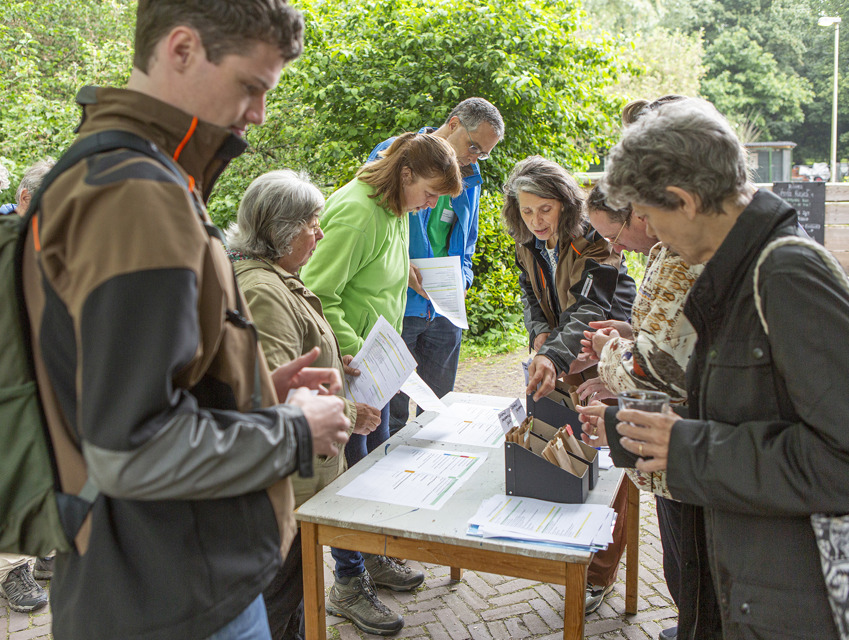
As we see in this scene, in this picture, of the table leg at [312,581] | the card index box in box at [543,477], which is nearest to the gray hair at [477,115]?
the card index box in box at [543,477]

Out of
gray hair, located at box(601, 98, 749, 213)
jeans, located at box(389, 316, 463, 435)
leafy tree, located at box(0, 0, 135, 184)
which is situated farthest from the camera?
leafy tree, located at box(0, 0, 135, 184)

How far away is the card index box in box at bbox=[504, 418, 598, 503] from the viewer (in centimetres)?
213

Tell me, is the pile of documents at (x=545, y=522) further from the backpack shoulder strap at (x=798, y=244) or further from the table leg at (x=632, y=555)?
the table leg at (x=632, y=555)

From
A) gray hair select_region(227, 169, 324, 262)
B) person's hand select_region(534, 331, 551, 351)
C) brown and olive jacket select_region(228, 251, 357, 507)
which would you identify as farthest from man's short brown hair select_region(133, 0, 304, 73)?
person's hand select_region(534, 331, 551, 351)

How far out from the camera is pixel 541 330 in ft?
11.4

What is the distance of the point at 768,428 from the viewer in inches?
56.6

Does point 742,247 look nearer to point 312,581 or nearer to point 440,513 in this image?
point 440,513

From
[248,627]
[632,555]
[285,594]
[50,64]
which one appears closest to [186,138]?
[248,627]

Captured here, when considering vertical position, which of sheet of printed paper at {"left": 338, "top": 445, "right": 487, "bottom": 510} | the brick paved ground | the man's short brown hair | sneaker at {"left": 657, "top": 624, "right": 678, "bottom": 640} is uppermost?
the man's short brown hair

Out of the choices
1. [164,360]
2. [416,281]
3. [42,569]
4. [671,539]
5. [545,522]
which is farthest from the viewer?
[416,281]

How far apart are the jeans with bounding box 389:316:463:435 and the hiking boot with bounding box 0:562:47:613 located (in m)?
1.88

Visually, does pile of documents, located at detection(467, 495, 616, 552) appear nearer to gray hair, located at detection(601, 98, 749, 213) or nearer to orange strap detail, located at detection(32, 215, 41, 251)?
gray hair, located at detection(601, 98, 749, 213)

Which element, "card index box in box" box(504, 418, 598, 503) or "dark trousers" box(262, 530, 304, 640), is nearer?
"card index box in box" box(504, 418, 598, 503)

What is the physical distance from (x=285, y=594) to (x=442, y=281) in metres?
1.99
